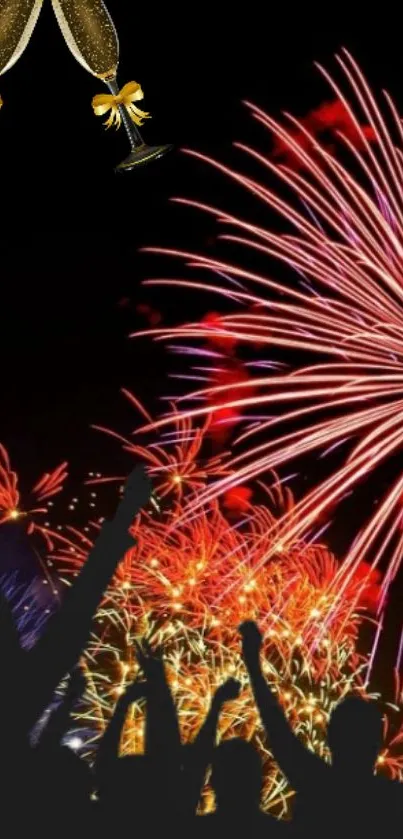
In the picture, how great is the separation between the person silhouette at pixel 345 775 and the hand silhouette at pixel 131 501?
95cm

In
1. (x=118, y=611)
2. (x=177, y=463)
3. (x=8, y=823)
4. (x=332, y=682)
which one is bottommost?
(x=332, y=682)

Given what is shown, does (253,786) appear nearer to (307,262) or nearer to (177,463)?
(307,262)

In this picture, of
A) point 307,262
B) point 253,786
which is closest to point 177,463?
point 307,262

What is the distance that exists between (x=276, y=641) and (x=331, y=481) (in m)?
2.23

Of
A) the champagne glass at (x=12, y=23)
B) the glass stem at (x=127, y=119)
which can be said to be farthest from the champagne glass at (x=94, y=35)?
the champagne glass at (x=12, y=23)

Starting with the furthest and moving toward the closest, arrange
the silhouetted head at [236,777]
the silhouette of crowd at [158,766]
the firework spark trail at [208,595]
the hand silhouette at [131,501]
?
the firework spark trail at [208,595] < the silhouetted head at [236,777] < the silhouette of crowd at [158,766] < the hand silhouette at [131,501]

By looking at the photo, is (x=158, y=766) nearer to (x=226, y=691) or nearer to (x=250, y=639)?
(x=226, y=691)

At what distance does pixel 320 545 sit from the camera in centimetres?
1151

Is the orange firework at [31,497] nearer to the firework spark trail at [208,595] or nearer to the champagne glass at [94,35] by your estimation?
the firework spark trail at [208,595]

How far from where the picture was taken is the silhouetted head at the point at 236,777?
590 centimetres

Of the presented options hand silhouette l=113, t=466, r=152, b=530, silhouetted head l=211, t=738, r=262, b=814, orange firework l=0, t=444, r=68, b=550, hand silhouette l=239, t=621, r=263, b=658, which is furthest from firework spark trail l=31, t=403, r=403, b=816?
hand silhouette l=113, t=466, r=152, b=530

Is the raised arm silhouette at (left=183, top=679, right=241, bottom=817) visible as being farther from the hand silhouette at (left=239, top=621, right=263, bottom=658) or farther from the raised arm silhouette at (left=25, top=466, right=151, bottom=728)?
the raised arm silhouette at (left=25, top=466, right=151, bottom=728)

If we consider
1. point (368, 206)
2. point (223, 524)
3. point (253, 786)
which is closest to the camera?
point (253, 786)

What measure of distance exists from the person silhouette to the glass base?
2287 millimetres
